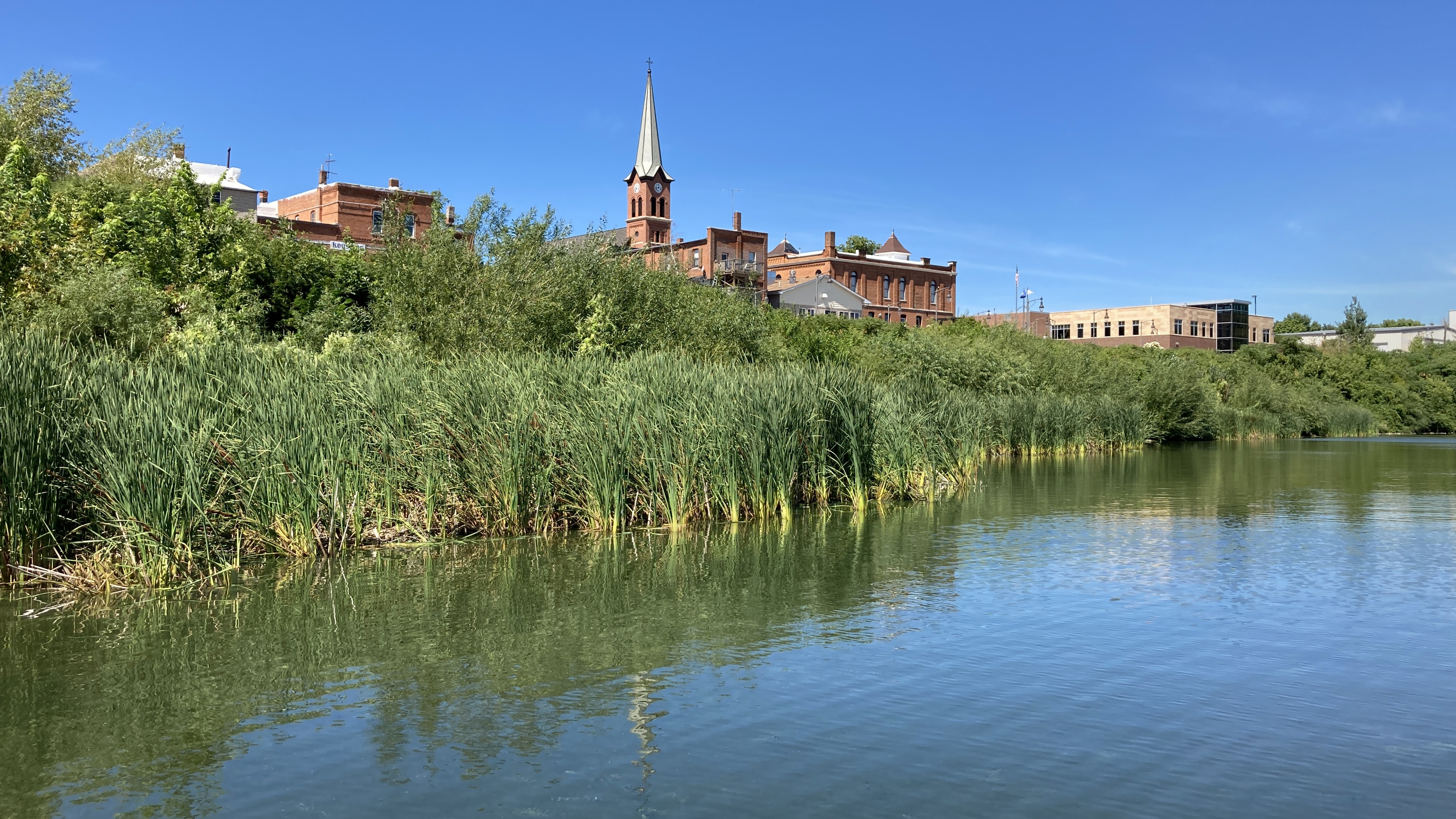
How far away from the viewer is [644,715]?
23.0ft

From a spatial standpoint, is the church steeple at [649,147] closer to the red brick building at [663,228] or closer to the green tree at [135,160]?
the red brick building at [663,228]

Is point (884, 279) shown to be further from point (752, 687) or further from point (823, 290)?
point (752, 687)

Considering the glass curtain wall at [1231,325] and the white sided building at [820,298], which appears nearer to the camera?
the white sided building at [820,298]

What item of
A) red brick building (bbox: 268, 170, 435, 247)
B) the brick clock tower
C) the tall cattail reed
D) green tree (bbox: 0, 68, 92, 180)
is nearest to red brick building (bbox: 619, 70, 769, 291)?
the brick clock tower

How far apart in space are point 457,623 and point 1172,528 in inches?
464

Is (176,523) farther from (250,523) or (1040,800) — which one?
(1040,800)

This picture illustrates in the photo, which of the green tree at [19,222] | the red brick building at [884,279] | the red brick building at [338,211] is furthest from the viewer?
the red brick building at [884,279]

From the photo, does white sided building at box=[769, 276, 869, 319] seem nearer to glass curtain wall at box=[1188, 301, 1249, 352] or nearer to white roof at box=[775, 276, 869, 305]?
white roof at box=[775, 276, 869, 305]

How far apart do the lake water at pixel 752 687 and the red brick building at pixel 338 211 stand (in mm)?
49553

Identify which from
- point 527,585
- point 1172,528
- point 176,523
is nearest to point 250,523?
point 176,523

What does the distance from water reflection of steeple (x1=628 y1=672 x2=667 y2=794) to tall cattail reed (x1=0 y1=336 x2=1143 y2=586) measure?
569 centimetres

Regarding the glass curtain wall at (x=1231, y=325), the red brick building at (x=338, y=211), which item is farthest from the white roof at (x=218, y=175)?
the glass curtain wall at (x=1231, y=325)

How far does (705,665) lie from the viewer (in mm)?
8250

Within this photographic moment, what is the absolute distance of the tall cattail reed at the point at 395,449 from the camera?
10648 mm
